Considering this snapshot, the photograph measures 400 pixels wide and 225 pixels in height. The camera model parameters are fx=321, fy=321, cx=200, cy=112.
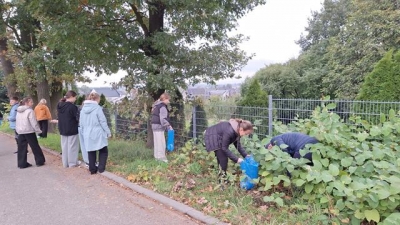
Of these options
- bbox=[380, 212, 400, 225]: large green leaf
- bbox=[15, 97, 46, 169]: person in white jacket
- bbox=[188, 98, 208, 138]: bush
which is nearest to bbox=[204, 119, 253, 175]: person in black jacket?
bbox=[380, 212, 400, 225]: large green leaf

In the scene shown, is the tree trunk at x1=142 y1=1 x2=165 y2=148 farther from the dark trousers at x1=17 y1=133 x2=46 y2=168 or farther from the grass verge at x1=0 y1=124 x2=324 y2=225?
the dark trousers at x1=17 y1=133 x2=46 y2=168

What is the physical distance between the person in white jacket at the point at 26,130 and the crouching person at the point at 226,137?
445 centimetres

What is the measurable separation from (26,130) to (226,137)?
4.97 metres

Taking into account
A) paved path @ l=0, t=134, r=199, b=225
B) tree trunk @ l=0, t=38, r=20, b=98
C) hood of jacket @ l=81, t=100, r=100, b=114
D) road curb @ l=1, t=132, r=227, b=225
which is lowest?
paved path @ l=0, t=134, r=199, b=225

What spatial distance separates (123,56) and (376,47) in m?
13.4

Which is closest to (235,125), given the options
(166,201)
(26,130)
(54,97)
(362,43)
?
(166,201)

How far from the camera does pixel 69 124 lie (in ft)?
23.3

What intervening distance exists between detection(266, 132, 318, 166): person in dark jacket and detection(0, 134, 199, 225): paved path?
1.63m

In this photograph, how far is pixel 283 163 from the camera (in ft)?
13.4

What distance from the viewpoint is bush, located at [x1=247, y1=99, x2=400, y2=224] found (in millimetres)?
3275

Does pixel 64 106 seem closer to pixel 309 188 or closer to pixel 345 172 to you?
pixel 309 188

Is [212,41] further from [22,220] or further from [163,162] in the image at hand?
[22,220]

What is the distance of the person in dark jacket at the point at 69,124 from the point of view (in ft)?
23.2

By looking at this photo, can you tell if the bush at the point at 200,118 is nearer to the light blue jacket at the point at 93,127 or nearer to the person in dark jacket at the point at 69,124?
the light blue jacket at the point at 93,127
